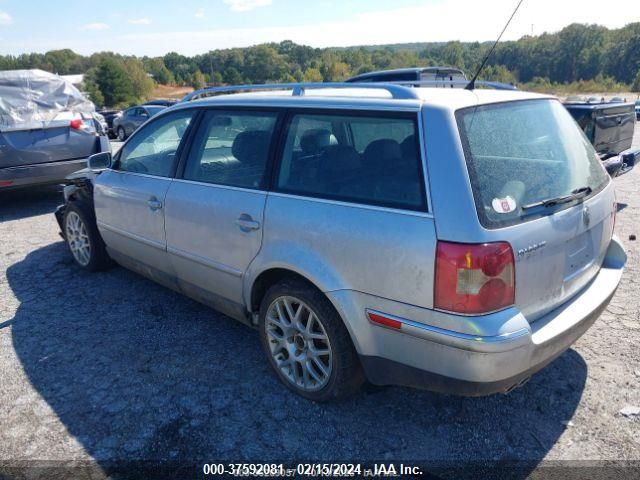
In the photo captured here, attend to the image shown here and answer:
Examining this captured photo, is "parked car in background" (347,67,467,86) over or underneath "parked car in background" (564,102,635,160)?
over

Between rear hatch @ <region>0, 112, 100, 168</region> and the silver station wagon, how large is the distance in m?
4.85

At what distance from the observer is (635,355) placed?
10.8 feet

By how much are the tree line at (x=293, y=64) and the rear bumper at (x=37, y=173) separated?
52260mm

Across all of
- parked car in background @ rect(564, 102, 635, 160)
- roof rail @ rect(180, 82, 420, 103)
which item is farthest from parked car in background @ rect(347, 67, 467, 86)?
roof rail @ rect(180, 82, 420, 103)

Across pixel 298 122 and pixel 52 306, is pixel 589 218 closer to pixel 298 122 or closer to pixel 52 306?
pixel 298 122

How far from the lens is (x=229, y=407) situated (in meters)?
2.91

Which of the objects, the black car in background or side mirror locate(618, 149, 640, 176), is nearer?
side mirror locate(618, 149, 640, 176)

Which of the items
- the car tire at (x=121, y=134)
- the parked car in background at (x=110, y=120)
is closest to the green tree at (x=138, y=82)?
the parked car in background at (x=110, y=120)

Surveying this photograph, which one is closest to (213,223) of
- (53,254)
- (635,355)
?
(635,355)

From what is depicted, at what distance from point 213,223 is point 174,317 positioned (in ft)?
3.99

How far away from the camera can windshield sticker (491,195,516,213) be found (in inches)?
87.4

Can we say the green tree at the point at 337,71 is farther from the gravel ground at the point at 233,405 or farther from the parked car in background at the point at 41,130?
the gravel ground at the point at 233,405

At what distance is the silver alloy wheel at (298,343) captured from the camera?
2803 millimetres

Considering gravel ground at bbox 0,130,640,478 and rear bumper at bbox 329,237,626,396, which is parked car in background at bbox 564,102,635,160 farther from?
rear bumper at bbox 329,237,626,396
